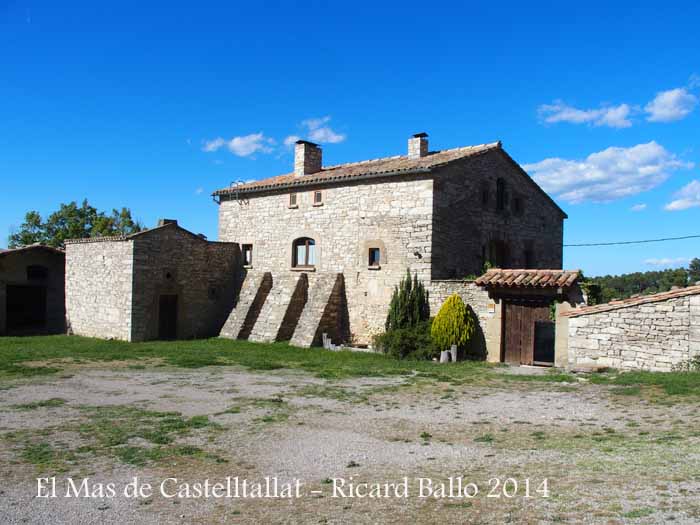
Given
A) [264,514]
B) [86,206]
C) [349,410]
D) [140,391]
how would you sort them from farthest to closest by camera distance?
1. [86,206]
2. [140,391]
3. [349,410]
4. [264,514]

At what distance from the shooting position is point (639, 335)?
13844mm

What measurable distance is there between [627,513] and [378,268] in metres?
14.5

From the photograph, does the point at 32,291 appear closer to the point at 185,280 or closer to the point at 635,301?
the point at 185,280

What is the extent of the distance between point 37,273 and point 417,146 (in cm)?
1648

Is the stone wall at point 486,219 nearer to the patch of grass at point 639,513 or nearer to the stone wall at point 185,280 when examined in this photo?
the stone wall at point 185,280

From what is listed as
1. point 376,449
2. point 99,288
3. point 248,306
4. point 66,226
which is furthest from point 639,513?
point 66,226

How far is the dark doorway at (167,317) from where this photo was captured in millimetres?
21406

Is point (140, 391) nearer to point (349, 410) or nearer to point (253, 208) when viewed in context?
point (349, 410)

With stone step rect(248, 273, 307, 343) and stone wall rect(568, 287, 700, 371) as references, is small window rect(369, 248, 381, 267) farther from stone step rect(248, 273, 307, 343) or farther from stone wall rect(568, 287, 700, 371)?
stone wall rect(568, 287, 700, 371)

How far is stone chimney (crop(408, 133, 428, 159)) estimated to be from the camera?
66.8 feet

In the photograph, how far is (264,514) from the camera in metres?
5.49

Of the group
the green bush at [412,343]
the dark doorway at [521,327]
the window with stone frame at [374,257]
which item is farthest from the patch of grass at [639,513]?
the window with stone frame at [374,257]

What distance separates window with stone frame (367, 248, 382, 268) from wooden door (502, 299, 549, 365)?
4738mm

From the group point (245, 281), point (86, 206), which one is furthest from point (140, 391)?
point (86, 206)
